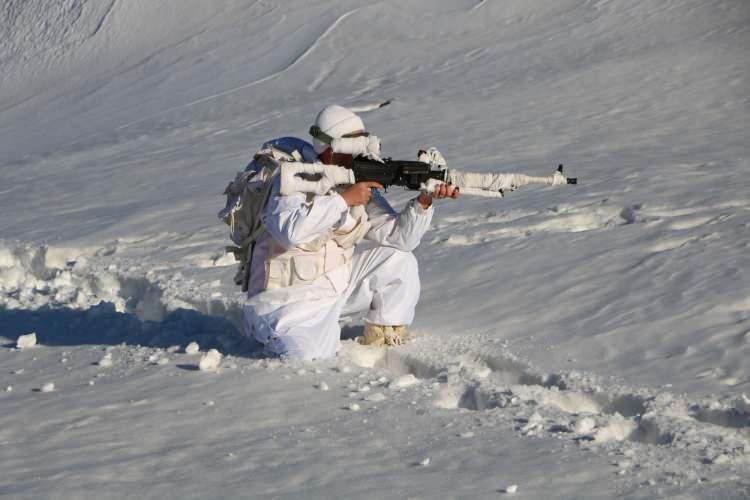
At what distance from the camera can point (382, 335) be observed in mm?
5227

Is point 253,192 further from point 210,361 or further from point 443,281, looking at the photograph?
point 443,281

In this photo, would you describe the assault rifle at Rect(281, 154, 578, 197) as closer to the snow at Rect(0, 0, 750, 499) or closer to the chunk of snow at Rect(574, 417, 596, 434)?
the snow at Rect(0, 0, 750, 499)

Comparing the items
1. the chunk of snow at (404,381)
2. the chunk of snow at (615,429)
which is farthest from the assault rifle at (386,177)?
the chunk of snow at (615,429)

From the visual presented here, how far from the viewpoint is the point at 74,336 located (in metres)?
5.97

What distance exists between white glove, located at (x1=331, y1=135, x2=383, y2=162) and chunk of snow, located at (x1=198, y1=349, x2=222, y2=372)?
3.32ft

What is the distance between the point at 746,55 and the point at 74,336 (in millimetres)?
8029

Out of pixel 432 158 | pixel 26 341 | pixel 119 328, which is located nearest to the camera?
pixel 432 158

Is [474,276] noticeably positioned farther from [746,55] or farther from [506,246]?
[746,55]

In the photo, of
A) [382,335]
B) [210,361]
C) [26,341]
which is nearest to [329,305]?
[382,335]

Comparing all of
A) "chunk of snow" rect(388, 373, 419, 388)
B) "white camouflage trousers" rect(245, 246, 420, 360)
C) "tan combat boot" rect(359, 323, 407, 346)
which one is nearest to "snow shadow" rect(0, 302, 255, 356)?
"white camouflage trousers" rect(245, 246, 420, 360)

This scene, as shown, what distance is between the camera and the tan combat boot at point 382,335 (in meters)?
5.21

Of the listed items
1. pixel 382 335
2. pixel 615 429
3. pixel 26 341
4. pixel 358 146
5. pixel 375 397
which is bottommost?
pixel 615 429

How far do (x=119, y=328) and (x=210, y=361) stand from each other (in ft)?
3.75

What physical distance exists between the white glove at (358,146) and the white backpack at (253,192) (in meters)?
0.18
